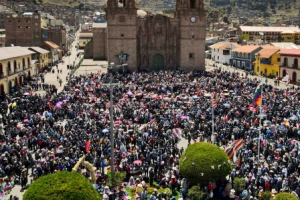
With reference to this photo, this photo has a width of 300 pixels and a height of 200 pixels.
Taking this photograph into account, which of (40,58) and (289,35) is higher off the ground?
(289,35)

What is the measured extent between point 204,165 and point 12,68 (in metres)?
36.7

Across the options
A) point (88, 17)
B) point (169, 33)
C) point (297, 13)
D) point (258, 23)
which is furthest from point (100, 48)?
point (297, 13)

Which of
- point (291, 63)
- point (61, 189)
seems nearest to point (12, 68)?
point (291, 63)

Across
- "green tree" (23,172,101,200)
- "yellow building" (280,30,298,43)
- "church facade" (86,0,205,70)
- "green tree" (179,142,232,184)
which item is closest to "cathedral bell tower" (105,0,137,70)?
"church facade" (86,0,205,70)

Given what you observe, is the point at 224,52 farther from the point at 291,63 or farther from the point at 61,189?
the point at 61,189

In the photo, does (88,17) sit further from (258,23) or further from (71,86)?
(71,86)

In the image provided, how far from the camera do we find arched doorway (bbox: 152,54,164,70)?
61469 millimetres

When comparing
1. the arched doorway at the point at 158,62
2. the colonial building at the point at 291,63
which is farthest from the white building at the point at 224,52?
the arched doorway at the point at 158,62

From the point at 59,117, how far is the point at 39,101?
4689mm

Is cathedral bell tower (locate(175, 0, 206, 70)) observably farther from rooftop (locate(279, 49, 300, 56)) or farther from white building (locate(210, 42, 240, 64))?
white building (locate(210, 42, 240, 64))

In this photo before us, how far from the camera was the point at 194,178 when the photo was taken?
17797 mm

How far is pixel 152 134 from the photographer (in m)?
26.2

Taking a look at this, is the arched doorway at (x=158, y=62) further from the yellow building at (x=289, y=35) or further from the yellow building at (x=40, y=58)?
the yellow building at (x=289, y=35)

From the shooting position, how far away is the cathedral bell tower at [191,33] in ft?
196
